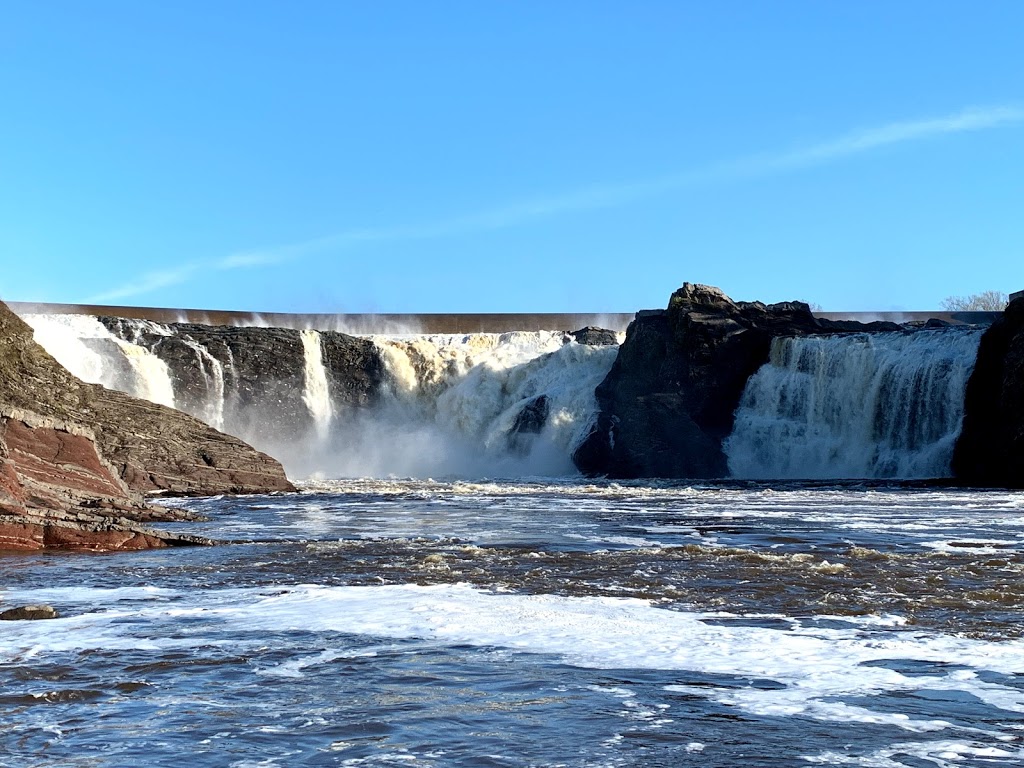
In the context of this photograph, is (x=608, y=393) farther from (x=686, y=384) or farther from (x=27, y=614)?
(x=27, y=614)

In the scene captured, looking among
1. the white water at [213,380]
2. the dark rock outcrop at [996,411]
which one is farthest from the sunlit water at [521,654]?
the white water at [213,380]

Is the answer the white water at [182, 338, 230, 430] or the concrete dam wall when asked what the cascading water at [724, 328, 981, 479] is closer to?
the white water at [182, 338, 230, 430]

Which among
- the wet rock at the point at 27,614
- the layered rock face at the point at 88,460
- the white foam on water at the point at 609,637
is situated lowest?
the white foam on water at the point at 609,637

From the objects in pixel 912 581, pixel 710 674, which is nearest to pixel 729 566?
pixel 912 581

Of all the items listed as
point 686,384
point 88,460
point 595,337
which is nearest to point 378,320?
point 595,337

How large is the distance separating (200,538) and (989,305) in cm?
10113

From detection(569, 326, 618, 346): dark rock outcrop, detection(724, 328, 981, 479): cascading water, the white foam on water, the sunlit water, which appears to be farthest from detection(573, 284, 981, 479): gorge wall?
the white foam on water

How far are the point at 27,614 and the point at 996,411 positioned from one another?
3326 cm

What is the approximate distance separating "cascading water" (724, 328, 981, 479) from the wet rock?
33721mm

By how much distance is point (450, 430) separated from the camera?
172 ft

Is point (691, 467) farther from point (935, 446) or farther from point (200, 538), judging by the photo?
point (200, 538)

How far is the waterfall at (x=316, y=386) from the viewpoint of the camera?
173ft

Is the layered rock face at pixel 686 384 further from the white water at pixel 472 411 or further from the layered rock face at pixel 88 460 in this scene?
the layered rock face at pixel 88 460

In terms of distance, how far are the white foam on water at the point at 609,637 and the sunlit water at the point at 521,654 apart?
4cm
